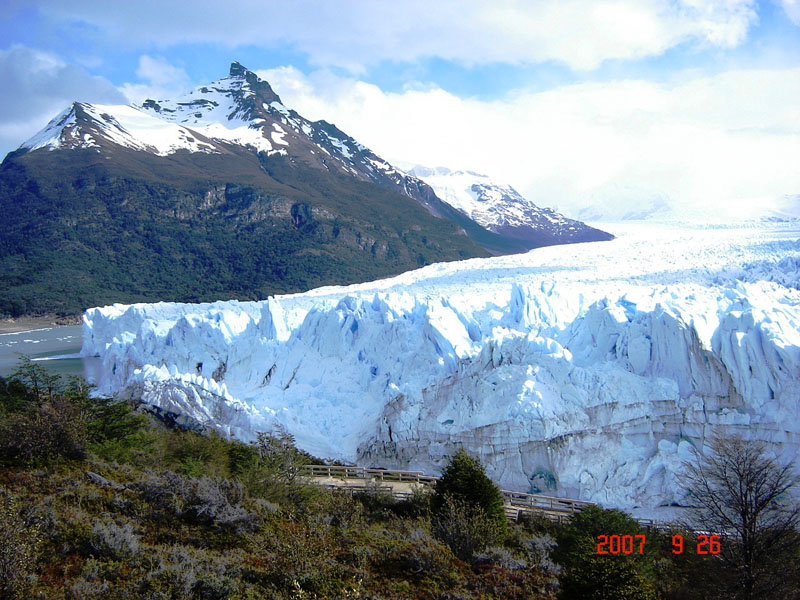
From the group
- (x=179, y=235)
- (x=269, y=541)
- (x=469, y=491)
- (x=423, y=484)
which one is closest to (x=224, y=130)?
(x=179, y=235)

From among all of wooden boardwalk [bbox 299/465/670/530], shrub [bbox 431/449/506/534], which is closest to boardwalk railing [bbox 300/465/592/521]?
wooden boardwalk [bbox 299/465/670/530]

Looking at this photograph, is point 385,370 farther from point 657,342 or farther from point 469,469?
point 469,469

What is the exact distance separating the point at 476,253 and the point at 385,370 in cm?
6383

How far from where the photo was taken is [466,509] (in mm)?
9758

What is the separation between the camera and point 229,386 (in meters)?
22.5

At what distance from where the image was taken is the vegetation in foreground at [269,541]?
6.46 m

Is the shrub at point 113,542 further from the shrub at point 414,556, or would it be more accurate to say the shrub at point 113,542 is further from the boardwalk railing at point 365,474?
the boardwalk railing at point 365,474

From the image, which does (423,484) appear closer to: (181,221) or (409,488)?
(409,488)

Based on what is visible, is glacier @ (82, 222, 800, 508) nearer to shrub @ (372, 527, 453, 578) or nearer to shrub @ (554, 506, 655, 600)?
shrub @ (554, 506, 655, 600)

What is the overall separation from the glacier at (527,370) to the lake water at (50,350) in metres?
8.32

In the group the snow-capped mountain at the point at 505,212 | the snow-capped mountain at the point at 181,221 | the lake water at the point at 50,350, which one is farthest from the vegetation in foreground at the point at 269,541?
the snow-capped mountain at the point at 505,212

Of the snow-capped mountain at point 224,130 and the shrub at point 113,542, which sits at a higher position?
the snow-capped mountain at point 224,130

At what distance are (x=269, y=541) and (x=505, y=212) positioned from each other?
134844 mm

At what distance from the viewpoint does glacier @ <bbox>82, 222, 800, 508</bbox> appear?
16125 millimetres
